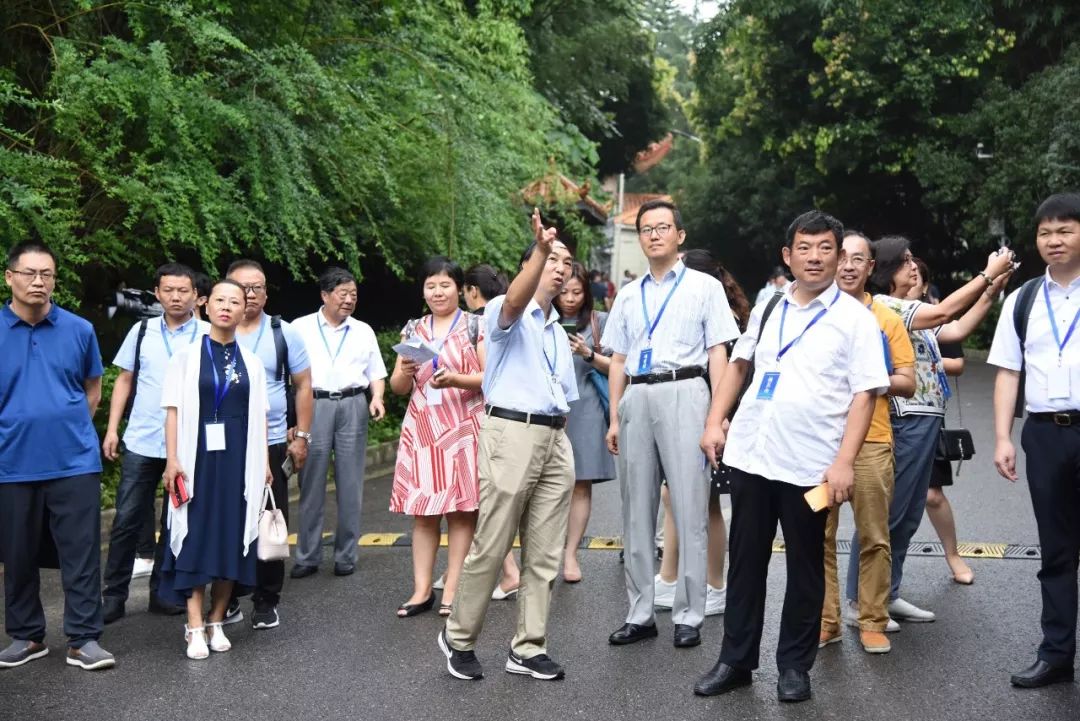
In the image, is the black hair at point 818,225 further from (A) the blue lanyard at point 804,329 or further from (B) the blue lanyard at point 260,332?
(B) the blue lanyard at point 260,332

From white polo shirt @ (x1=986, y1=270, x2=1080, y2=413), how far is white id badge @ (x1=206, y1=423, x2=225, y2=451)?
370 centimetres

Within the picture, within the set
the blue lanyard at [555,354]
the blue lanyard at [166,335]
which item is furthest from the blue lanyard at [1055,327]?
the blue lanyard at [166,335]

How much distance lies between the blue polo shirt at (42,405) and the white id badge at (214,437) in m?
0.54

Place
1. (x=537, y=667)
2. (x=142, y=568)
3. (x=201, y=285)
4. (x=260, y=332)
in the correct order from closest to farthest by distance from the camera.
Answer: (x=537, y=667) < (x=260, y=332) < (x=201, y=285) < (x=142, y=568)

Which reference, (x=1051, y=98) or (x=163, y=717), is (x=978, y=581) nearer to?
(x=163, y=717)

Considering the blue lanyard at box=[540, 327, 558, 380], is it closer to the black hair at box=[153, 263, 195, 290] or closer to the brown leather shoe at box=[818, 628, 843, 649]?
the brown leather shoe at box=[818, 628, 843, 649]

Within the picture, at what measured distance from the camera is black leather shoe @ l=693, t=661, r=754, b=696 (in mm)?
5605

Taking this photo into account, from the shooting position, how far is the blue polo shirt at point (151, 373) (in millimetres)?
7375

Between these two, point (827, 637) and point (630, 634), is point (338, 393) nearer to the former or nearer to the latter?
point (630, 634)

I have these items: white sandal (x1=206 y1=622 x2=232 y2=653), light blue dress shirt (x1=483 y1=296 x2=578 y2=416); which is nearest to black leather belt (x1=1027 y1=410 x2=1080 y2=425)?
light blue dress shirt (x1=483 y1=296 x2=578 y2=416)

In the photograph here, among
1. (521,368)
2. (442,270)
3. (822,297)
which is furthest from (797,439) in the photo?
(442,270)

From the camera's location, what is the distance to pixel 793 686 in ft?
18.1

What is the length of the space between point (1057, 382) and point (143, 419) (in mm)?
4802

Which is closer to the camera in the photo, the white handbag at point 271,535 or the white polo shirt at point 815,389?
the white polo shirt at point 815,389
